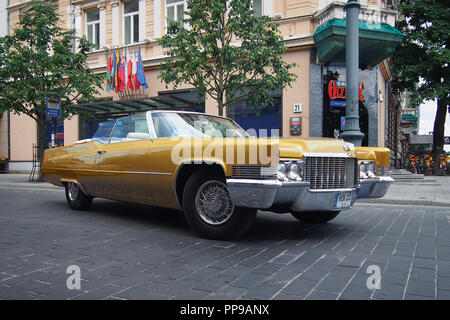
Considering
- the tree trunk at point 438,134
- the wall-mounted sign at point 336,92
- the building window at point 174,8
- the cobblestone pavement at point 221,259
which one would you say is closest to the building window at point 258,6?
the building window at point 174,8

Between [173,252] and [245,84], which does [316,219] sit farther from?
[245,84]

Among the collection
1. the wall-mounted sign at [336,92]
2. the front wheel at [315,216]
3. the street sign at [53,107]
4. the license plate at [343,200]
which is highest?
the wall-mounted sign at [336,92]

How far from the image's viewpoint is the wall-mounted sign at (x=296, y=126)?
1420 centimetres

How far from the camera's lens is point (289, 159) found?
383cm

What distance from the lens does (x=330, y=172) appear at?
4.16 meters

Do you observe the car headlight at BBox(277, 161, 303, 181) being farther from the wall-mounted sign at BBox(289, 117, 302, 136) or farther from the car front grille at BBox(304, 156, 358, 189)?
the wall-mounted sign at BBox(289, 117, 302, 136)

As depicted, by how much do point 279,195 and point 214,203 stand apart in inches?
31.6

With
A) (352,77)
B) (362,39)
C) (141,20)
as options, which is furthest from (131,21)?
(352,77)

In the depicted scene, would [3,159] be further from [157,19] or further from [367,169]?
[367,169]

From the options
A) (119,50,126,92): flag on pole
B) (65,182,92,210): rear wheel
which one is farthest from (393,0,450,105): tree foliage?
(65,182,92,210): rear wheel

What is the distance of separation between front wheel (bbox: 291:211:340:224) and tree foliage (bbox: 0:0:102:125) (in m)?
10.7

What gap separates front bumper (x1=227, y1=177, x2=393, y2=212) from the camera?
11.9 ft

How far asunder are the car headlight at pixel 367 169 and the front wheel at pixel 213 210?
71.0 inches
